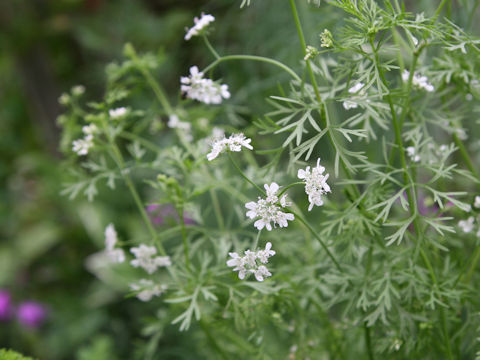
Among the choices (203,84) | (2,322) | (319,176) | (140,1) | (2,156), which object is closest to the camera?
(319,176)

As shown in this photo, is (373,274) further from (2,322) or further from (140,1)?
(140,1)

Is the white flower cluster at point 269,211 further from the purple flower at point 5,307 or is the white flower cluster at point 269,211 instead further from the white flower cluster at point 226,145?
the purple flower at point 5,307

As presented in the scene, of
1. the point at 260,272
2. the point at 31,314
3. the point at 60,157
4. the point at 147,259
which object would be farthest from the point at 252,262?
the point at 60,157

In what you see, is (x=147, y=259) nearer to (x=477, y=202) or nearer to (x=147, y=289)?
(x=147, y=289)

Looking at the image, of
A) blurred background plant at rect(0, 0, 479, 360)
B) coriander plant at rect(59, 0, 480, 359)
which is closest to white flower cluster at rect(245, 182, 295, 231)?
coriander plant at rect(59, 0, 480, 359)

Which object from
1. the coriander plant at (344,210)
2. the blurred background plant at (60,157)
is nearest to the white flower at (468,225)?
the coriander plant at (344,210)

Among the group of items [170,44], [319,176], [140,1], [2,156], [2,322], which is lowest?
[2,322]

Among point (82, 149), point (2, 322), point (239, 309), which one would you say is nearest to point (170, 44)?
point (2, 322)

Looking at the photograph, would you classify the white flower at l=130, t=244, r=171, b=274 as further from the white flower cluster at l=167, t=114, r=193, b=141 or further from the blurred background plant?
the blurred background plant
